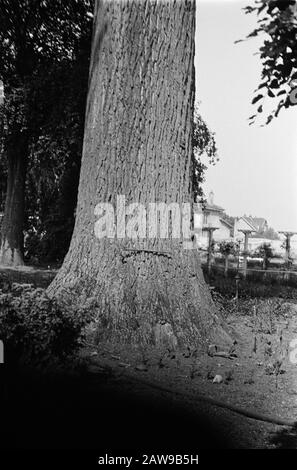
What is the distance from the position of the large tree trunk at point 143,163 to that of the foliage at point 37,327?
4.36ft

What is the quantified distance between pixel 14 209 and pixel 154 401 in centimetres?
1466

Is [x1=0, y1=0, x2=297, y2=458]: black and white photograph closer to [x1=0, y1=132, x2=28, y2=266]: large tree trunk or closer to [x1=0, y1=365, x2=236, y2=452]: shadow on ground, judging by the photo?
[x1=0, y1=365, x2=236, y2=452]: shadow on ground

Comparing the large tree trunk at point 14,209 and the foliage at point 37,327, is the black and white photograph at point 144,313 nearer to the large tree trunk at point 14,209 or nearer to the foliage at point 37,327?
the foliage at point 37,327

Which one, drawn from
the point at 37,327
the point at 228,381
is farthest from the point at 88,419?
the point at 228,381

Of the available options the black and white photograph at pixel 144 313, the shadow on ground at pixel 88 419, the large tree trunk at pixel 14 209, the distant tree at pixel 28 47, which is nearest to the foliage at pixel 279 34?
the black and white photograph at pixel 144 313

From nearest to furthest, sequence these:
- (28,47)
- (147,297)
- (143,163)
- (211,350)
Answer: (211,350)
(147,297)
(143,163)
(28,47)

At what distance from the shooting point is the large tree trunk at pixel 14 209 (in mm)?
17578

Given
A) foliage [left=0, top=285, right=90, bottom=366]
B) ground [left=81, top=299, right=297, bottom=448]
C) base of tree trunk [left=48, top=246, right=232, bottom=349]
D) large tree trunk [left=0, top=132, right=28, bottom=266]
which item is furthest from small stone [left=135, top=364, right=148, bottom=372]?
large tree trunk [left=0, top=132, right=28, bottom=266]

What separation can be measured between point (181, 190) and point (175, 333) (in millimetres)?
1566

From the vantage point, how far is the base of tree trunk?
5.32 meters

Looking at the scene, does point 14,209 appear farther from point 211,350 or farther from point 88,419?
point 88,419

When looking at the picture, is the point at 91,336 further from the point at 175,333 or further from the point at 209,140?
the point at 209,140

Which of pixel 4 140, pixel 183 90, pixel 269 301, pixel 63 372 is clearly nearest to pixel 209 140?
pixel 4 140

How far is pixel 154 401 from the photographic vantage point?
3961 millimetres
